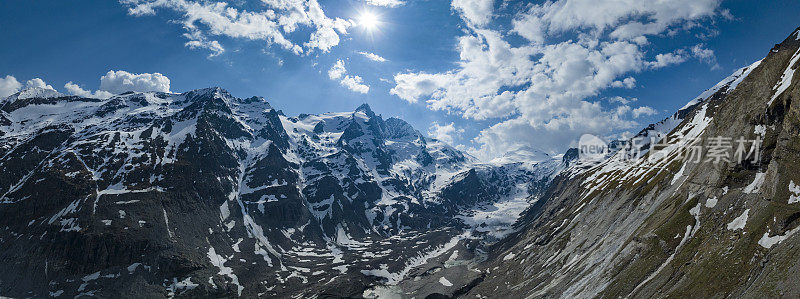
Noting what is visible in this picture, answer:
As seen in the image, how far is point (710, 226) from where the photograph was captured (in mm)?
63094

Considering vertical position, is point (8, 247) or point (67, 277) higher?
point (8, 247)

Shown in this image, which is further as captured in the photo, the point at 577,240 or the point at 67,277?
the point at 67,277

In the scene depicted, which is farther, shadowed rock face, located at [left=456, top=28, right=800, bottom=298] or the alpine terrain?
the alpine terrain

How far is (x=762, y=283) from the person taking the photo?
43.7 m

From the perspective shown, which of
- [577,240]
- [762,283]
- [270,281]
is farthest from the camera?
[270,281]

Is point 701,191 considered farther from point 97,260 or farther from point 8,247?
point 8,247

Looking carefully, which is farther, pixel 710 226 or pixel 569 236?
pixel 569 236

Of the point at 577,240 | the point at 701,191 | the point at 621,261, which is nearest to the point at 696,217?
the point at 701,191

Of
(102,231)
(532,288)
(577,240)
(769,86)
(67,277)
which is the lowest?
(532,288)

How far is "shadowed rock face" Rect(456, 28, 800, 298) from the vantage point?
4875cm

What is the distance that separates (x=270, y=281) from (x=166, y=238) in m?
→ 57.1

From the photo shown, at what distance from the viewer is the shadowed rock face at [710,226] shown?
48.8 metres

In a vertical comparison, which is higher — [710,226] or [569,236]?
[569,236]

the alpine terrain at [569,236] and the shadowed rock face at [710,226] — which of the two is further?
the alpine terrain at [569,236]
